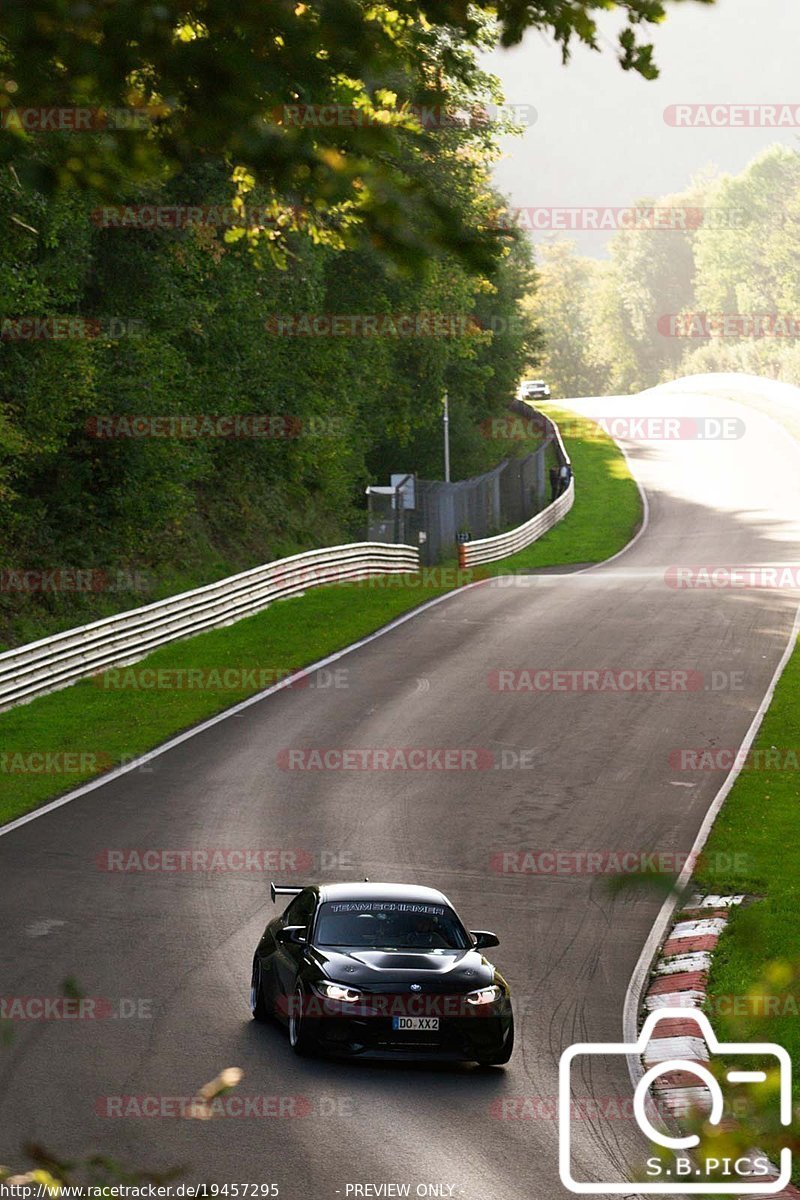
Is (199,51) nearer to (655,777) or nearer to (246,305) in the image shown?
(655,777)

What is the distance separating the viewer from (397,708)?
26969mm

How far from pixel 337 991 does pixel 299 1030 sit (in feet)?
1.44

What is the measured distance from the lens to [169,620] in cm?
3309

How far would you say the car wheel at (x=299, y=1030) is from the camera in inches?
468

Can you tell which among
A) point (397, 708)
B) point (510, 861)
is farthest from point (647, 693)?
point (510, 861)

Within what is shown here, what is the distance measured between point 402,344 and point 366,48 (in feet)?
173

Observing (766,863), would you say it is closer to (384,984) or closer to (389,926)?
(389,926)

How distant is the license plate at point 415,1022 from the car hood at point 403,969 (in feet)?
0.75
